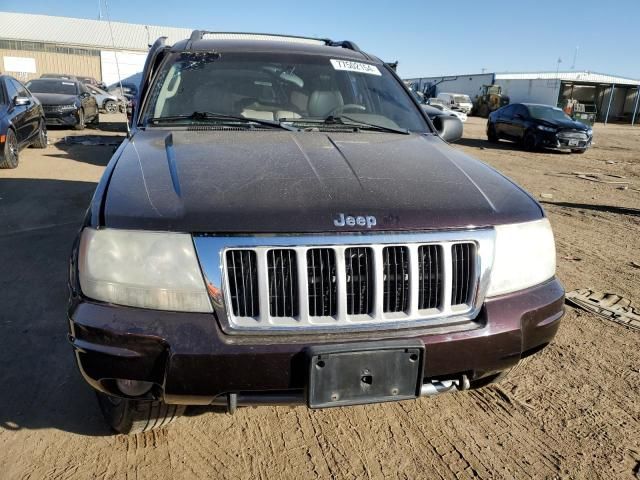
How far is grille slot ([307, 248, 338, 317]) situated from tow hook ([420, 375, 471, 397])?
0.50 meters

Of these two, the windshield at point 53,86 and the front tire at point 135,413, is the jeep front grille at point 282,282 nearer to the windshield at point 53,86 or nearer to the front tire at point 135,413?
the front tire at point 135,413

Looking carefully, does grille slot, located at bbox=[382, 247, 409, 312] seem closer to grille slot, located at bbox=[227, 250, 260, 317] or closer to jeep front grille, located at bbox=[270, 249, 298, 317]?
jeep front grille, located at bbox=[270, 249, 298, 317]

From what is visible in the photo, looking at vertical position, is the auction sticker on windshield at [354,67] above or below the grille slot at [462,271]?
above

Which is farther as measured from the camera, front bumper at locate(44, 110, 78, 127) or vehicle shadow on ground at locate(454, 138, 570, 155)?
vehicle shadow on ground at locate(454, 138, 570, 155)

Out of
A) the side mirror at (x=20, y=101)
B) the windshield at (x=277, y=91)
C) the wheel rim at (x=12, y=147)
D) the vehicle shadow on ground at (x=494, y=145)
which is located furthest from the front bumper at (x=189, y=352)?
the vehicle shadow on ground at (x=494, y=145)

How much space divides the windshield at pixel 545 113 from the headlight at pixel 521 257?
15.5m

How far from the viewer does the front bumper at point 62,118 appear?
45.4ft

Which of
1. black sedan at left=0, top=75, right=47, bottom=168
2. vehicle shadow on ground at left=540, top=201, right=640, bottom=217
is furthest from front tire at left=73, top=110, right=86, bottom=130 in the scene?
vehicle shadow on ground at left=540, top=201, right=640, bottom=217

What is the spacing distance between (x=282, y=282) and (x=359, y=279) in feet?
0.92

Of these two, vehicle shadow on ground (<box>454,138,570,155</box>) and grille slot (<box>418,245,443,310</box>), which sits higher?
grille slot (<box>418,245,443,310</box>)

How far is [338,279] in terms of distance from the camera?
1.77 meters

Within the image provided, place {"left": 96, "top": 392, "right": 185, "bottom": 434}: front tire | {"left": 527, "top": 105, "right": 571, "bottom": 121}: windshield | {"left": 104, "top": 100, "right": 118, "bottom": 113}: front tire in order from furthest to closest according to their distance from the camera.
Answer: {"left": 104, "top": 100, "right": 118, "bottom": 113}: front tire
{"left": 527, "top": 105, "right": 571, "bottom": 121}: windshield
{"left": 96, "top": 392, "right": 185, "bottom": 434}: front tire

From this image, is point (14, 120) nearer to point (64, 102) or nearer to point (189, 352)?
point (64, 102)

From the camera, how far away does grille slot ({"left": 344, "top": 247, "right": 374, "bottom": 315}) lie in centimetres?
179
